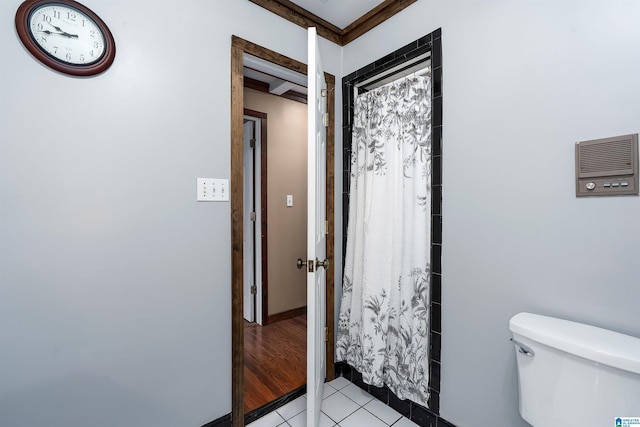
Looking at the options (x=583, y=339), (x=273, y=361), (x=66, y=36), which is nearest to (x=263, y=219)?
(x=273, y=361)

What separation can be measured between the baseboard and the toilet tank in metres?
2.22

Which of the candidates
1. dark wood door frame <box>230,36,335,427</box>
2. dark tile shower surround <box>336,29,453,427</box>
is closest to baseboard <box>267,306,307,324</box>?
dark wood door frame <box>230,36,335,427</box>

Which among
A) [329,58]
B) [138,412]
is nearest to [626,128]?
[329,58]

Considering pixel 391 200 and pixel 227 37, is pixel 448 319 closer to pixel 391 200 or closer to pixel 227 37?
pixel 391 200

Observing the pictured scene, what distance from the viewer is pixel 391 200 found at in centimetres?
163

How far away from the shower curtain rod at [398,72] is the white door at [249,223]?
1.35 meters

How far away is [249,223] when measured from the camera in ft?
9.19

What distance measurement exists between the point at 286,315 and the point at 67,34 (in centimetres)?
267

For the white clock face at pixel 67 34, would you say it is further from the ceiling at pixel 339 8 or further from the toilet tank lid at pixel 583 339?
the toilet tank lid at pixel 583 339

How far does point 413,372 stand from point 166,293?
1354 millimetres

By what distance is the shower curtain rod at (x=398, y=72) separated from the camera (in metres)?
1.56

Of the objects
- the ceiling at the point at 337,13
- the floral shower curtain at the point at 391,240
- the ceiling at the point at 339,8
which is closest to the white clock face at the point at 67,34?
the ceiling at the point at 337,13

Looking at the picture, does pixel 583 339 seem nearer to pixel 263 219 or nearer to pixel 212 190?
pixel 212 190

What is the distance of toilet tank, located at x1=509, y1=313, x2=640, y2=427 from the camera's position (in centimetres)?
79
